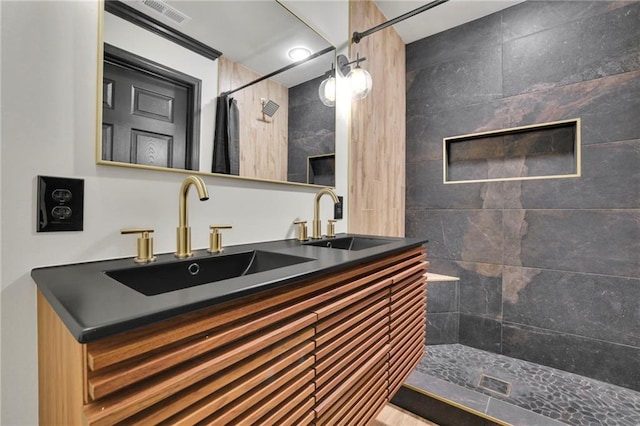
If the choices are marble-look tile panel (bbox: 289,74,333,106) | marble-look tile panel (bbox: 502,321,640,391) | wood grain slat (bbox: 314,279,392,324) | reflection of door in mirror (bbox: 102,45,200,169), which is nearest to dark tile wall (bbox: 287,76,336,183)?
marble-look tile panel (bbox: 289,74,333,106)

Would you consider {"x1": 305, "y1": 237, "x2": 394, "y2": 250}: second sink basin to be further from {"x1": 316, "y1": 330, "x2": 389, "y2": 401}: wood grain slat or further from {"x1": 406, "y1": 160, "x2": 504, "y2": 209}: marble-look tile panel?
{"x1": 406, "y1": 160, "x2": 504, "y2": 209}: marble-look tile panel

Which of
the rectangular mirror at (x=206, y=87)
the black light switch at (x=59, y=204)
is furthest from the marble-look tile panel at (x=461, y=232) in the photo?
the black light switch at (x=59, y=204)

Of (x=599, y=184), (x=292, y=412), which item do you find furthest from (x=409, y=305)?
(x=599, y=184)

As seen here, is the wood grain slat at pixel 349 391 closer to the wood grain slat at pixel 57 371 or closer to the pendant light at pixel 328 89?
the wood grain slat at pixel 57 371

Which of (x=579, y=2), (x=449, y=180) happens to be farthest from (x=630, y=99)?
(x=449, y=180)

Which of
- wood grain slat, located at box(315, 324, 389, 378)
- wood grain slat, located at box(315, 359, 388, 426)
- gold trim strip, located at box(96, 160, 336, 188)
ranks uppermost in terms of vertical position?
gold trim strip, located at box(96, 160, 336, 188)

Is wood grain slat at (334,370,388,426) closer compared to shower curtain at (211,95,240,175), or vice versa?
wood grain slat at (334,370,388,426)

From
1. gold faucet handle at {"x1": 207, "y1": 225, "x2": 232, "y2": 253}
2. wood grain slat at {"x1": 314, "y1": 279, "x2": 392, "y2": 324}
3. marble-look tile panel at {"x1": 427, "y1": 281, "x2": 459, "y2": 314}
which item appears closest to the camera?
wood grain slat at {"x1": 314, "y1": 279, "x2": 392, "y2": 324}

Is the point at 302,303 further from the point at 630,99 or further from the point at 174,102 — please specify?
the point at 630,99

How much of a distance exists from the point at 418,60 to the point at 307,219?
1935 mm

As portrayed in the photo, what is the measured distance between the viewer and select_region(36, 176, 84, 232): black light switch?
0.71 metres

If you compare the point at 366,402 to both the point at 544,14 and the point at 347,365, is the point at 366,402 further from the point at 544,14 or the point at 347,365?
the point at 544,14

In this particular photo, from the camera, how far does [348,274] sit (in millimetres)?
865

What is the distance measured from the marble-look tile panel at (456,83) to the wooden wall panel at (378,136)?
126mm
